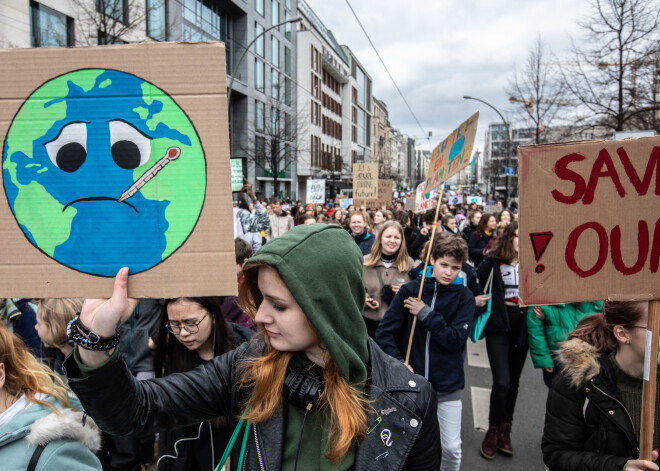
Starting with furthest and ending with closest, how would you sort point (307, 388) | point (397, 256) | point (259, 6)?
1. point (259, 6)
2. point (397, 256)
3. point (307, 388)

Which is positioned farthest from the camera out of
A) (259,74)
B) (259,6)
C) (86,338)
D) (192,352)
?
(259,74)

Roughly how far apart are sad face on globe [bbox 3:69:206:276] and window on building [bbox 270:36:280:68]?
124 feet

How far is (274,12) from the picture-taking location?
36.5 metres

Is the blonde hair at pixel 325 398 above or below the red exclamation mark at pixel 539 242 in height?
below

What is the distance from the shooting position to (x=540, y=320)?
147 inches

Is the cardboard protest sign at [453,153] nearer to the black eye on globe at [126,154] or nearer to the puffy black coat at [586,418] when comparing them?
the puffy black coat at [586,418]

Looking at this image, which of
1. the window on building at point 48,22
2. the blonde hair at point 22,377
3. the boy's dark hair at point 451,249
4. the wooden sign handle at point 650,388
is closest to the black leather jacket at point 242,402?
the blonde hair at point 22,377

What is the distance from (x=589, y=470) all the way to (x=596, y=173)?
127cm

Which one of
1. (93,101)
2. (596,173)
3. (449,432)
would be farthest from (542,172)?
(449,432)

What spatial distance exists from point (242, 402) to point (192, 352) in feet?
3.79

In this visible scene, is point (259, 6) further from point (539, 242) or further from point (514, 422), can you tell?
point (539, 242)

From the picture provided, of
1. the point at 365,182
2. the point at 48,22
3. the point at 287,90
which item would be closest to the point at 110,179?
the point at 365,182

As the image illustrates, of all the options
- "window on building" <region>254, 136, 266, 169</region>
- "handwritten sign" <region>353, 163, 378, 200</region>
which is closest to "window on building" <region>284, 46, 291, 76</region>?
"window on building" <region>254, 136, 266, 169</region>

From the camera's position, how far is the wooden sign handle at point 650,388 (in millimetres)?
1627
